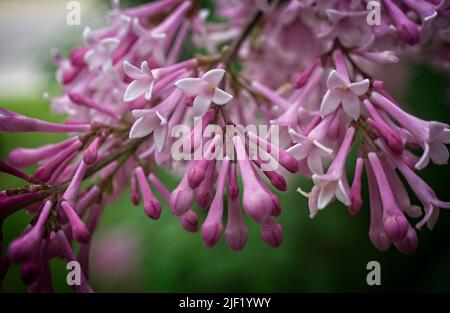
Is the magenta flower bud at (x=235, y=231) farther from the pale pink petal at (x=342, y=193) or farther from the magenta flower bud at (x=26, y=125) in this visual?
the magenta flower bud at (x=26, y=125)

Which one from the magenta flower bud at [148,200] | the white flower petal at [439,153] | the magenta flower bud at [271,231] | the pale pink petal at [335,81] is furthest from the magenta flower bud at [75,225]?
the white flower petal at [439,153]

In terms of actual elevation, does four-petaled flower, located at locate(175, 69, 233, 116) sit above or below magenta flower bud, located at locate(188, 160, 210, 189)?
above

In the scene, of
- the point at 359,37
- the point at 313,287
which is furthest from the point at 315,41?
the point at 313,287

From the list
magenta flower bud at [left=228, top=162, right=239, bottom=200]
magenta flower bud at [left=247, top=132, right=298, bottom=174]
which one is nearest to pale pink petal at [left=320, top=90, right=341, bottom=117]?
magenta flower bud at [left=247, top=132, right=298, bottom=174]

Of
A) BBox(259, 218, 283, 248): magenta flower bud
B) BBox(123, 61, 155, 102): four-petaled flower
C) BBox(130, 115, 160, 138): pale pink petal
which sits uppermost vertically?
BBox(123, 61, 155, 102): four-petaled flower

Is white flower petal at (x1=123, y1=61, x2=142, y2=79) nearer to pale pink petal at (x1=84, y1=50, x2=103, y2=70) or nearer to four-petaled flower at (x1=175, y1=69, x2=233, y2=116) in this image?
four-petaled flower at (x1=175, y1=69, x2=233, y2=116)

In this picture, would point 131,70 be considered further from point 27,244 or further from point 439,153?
point 439,153
